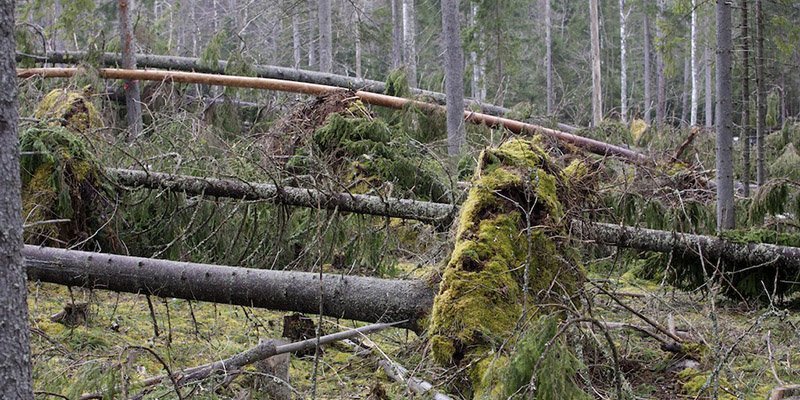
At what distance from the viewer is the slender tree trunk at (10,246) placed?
92.7 inches

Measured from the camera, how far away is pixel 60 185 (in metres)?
6.04

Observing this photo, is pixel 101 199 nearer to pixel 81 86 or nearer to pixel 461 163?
pixel 461 163

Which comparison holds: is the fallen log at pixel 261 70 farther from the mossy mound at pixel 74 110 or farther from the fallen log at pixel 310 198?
the fallen log at pixel 310 198

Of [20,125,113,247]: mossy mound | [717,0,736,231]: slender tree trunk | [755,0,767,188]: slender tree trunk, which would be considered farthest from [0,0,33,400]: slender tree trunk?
[755,0,767,188]: slender tree trunk

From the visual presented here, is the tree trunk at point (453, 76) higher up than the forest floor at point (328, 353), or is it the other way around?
the tree trunk at point (453, 76)

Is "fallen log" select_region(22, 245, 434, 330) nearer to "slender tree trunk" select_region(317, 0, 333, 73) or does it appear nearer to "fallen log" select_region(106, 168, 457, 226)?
"fallen log" select_region(106, 168, 457, 226)

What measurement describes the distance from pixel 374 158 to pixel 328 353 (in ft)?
8.09

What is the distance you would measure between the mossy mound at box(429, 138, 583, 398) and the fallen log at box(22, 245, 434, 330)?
0.38 m

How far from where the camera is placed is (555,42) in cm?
3466

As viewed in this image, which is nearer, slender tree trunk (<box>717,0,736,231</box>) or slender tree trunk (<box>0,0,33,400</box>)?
slender tree trunk (<box>0,0,33,400</box>)

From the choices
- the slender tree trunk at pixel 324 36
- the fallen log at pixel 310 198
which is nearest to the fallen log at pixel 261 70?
the slender tree trunk at pixel 324 36

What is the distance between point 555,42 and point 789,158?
23.8m

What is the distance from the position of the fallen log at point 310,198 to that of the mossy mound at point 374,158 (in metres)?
0.90

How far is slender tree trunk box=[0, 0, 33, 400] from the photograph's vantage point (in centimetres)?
235
